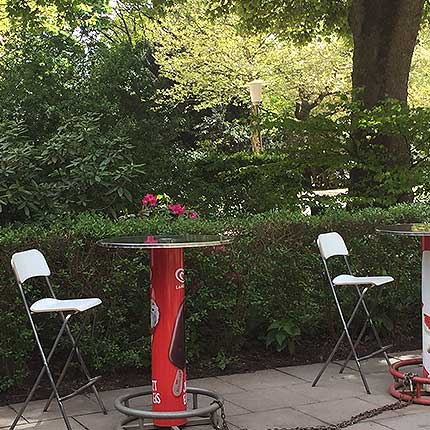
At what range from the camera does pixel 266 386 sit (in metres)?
5.68

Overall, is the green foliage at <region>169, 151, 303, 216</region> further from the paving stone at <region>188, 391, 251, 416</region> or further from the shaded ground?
the paving stone at <region>188, 391, 251, 416</region>

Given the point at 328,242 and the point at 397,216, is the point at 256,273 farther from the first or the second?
the point at 397,216

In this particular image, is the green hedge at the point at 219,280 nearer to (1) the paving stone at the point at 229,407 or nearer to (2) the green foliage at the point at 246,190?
(1) the paving stone at the point at 229,407

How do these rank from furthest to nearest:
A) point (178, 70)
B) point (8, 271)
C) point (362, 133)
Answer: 1. point (178, 70)
2. point (362, 133)
3. point (8, 271)

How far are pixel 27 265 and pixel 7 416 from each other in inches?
40.9

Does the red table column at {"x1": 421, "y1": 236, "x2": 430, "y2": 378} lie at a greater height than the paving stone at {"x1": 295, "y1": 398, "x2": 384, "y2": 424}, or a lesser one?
greater

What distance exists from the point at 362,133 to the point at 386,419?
4.86 meters

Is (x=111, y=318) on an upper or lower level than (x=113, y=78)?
lower

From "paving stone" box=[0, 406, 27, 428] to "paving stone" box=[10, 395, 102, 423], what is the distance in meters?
0.05

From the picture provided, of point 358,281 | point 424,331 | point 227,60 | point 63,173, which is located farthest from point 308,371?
point 227,60

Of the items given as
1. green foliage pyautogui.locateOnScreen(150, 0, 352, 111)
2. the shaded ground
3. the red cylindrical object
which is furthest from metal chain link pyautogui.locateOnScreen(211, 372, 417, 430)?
green foliage pyautogui.locateOnScreen(150, 0, 352, 111)

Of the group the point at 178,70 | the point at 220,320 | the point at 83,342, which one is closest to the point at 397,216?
the point at 220,320

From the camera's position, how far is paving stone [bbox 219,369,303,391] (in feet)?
18.7

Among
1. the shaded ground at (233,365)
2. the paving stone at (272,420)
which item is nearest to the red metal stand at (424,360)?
the paving stone at (272,420)
